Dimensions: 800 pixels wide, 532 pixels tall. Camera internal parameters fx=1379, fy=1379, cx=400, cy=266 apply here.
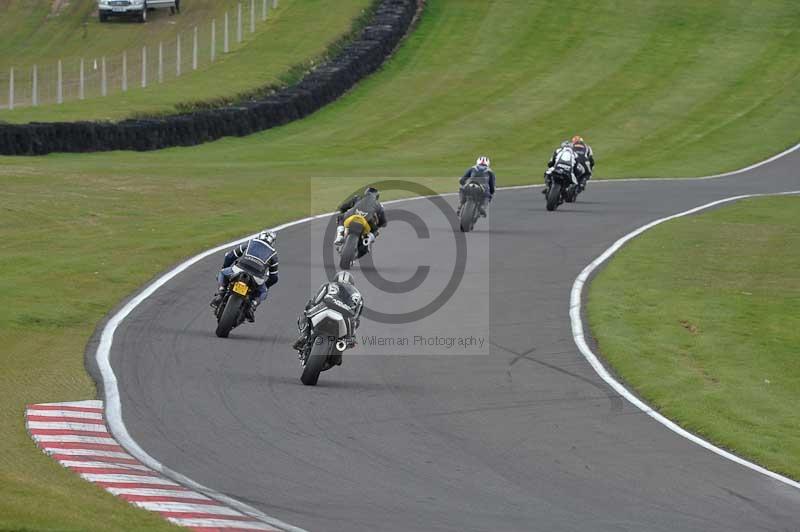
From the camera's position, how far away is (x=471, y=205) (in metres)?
25.8

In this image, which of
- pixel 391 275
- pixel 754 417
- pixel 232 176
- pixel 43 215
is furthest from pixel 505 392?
pixel 232 176

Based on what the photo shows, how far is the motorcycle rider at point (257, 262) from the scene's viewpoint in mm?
16758

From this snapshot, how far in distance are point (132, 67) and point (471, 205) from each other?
30901 millimetres

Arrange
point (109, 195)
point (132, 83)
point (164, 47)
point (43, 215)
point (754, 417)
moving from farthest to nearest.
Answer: point (164, 47)
point (132, 83)
point (109, 195)
point (43, 215)
point (754, 417)

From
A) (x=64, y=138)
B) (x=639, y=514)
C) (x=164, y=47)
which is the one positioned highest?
(x=164, y=47)

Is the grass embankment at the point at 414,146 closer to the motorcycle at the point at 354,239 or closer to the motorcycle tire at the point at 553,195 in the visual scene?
the motorcycle at the point at 354,239

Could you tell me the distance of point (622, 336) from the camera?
18406 millimetres

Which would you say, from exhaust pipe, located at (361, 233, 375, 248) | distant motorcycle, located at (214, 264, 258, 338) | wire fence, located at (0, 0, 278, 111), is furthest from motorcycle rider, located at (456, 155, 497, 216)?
wire fence, located at (0, 0, 278, 111)

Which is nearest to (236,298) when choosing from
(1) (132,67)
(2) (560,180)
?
(2) (560,180)

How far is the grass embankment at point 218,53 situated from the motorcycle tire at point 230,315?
22.7 meters

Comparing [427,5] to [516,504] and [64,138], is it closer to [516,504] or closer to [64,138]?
[64,138]

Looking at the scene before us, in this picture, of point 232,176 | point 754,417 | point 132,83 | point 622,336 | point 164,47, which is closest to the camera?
point 754,417

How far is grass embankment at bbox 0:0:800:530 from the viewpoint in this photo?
17.0 meters

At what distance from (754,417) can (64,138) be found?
966 inches
